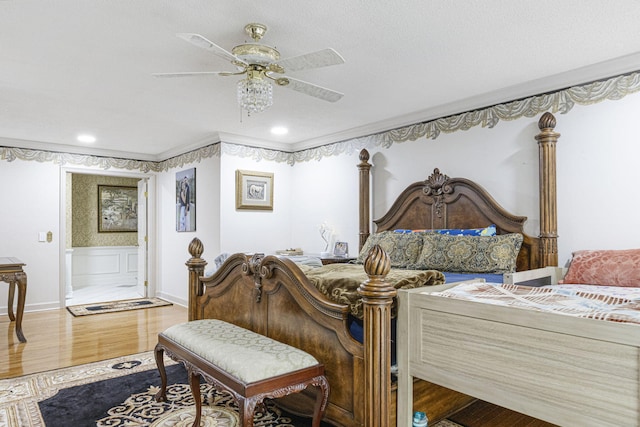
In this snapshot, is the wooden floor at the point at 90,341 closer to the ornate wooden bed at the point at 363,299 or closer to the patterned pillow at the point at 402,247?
the ornate wooden bed at the point at 363,299

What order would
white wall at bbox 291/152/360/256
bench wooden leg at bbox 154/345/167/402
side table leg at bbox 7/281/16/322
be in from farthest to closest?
white wall at bbox 291/152/360/256, side table leg at bbox 7/281/16/322, bench wooden leg at bbox 154/345/167/402

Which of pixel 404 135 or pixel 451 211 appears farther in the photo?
pixel 404 135

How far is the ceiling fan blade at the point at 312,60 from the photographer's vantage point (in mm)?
2213

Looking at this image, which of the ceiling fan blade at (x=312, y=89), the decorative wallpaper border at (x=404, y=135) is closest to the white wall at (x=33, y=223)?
the decorative wallpaper border at (x=404, y=135)

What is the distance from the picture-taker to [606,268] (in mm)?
2789

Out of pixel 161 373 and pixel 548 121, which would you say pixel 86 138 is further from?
pixel 548 121

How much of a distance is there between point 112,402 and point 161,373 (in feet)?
1.37

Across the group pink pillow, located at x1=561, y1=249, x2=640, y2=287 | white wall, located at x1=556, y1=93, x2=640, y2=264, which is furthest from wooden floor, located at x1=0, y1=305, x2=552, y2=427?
white wall, located at x1=556, y1=93, x2=640, y2=264

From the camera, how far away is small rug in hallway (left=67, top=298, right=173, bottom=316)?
18.4 feet

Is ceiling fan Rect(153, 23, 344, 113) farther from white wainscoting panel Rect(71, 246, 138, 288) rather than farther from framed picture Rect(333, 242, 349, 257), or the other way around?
white wainscoting panel Rect(71, 246, 138, 288)

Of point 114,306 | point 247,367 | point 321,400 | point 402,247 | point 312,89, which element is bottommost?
point 114,306

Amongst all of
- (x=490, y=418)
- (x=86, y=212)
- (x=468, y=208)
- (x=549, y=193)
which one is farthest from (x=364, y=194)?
(x=86, y=212)

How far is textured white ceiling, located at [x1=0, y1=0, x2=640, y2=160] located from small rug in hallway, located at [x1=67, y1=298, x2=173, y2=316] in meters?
2.56

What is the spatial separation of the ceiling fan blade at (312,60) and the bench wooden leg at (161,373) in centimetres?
193
